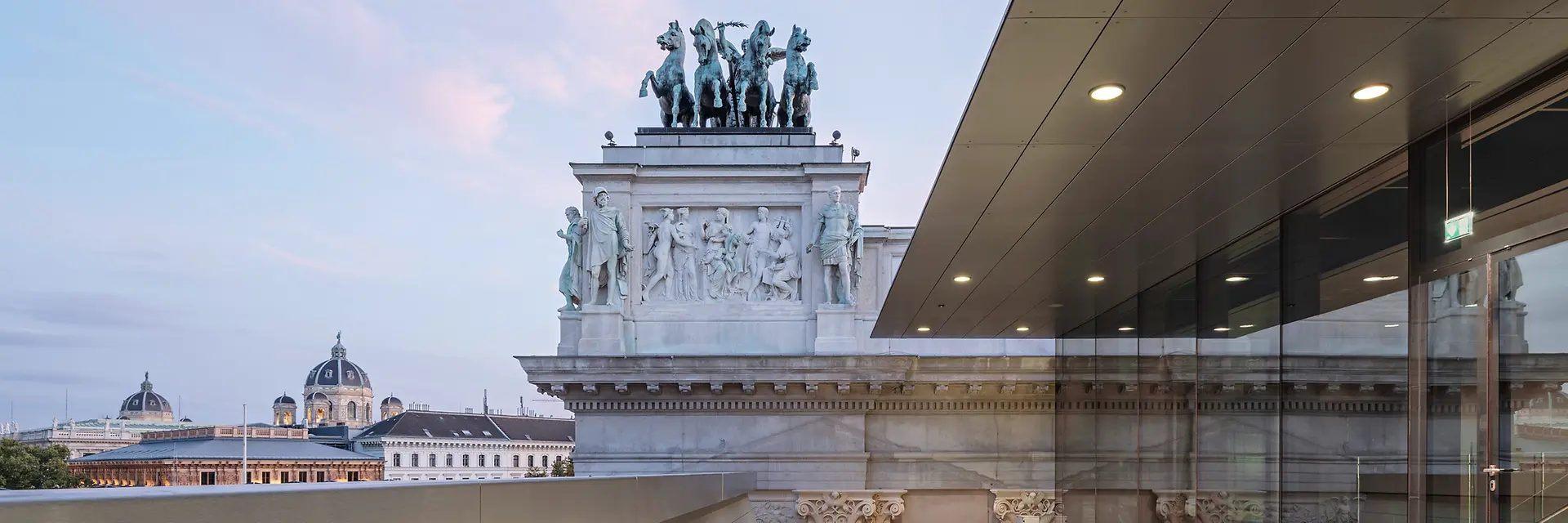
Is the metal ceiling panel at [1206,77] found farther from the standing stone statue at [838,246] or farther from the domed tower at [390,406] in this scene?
the domed tower at [390,406]

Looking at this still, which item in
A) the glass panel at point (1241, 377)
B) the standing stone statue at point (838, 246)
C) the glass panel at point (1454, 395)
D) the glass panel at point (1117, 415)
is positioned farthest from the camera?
the standing stone statue at point (838, 246)

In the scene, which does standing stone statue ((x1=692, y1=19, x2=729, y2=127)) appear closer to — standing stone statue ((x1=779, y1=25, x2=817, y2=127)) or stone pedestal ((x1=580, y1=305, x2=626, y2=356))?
standing stone statue ((x1=779, y1=25, x2=817, y2=127))

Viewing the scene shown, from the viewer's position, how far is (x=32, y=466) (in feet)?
236

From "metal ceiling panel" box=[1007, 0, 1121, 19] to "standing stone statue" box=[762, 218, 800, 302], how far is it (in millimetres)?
20271

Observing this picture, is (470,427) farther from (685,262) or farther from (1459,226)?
(1459,226)

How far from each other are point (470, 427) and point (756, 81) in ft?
317

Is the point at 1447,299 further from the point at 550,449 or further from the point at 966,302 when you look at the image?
the point at 550,449

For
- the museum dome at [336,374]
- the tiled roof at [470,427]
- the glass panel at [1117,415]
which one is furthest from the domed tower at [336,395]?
the glass panel at [1117,415]

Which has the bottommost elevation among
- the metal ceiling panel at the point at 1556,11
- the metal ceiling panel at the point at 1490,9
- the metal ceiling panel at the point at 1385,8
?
the metal ceiling panel at the point at 1556,11

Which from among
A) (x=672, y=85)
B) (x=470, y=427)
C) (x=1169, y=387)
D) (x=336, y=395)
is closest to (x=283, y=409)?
(x=336, y=395)

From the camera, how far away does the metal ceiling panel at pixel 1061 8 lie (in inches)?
195

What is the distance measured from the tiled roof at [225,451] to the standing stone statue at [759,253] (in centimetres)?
4074

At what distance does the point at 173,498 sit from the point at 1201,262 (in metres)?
9.67

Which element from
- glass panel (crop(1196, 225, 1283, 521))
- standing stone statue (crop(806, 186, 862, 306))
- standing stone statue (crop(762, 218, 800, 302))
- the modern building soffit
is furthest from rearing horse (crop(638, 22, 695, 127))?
glass panel (crop(1196, 225, 1283, 521))
